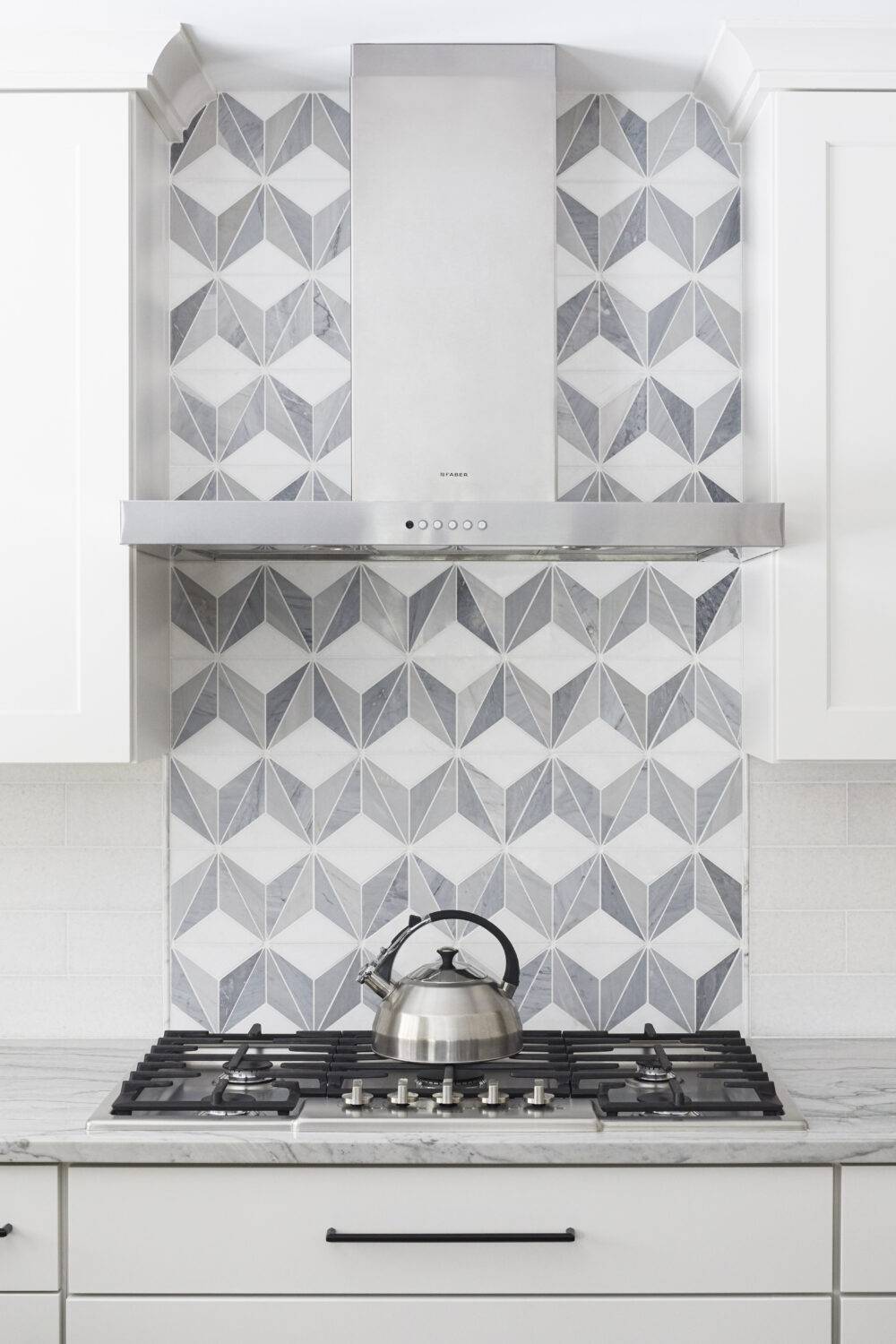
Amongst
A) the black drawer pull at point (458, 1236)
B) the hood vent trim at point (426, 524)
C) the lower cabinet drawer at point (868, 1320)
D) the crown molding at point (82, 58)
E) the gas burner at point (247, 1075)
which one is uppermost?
the crown molding at point (82, 58)

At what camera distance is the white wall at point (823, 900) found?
7.43ft

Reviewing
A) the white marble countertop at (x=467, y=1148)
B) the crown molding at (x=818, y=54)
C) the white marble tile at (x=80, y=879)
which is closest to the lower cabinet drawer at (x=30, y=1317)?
the white marble countertop at (x=467, y=1148)

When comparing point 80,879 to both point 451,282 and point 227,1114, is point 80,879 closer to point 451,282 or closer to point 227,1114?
point 227,1114

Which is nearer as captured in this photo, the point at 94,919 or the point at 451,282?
the point at 451,282

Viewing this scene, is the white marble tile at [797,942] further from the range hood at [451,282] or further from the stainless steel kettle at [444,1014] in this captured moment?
the range hood at [451,282]

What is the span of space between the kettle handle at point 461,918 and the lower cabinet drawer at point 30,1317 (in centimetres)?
68

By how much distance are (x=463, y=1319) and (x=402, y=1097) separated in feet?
1.03

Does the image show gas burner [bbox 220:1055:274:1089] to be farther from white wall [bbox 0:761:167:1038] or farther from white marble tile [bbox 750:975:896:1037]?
white marble tile [bbox 750:975:896:1037]

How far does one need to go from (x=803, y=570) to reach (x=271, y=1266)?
134cm

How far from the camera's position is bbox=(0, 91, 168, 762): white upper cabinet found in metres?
1.95

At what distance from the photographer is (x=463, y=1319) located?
1.72 meters

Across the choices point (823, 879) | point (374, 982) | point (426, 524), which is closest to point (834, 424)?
point (426, 524)

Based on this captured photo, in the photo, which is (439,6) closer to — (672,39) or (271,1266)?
(672,39)

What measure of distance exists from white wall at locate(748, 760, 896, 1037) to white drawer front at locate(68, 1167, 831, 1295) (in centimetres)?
56
